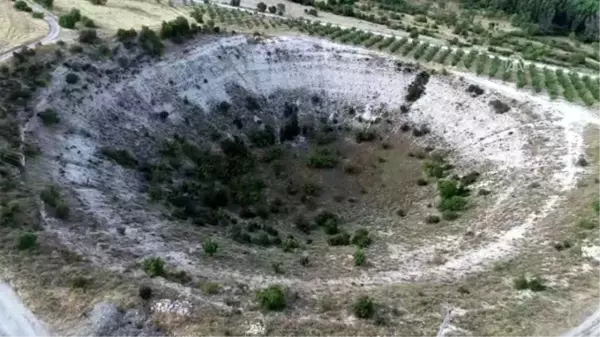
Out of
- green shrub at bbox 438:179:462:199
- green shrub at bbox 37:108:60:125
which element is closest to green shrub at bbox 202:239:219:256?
green shrub at bbox 37:108:60:125

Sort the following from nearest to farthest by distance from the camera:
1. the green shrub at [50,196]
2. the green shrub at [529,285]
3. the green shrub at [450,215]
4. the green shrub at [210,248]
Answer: the green shrub at [529,285] → the green shrub at [210,248] → the green shrub at [50,196] → the green shrub at [450,215]

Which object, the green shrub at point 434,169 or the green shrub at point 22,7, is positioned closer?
the green shrub at point 434,169

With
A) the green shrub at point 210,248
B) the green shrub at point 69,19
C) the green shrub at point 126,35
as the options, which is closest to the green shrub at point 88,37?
the green shrub at point 126,35

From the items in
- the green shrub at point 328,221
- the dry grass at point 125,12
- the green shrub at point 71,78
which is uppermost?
the dry grass at point 125,12

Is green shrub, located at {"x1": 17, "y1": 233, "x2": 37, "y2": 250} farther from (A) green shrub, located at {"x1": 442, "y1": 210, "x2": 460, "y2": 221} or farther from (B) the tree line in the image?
(B) the tree line

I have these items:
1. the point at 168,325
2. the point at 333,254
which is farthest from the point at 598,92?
the point at 168,325

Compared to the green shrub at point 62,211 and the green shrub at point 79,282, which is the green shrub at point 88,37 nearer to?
the green shrub at point 62,211

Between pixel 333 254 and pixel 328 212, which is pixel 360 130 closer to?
pixel 328 212
